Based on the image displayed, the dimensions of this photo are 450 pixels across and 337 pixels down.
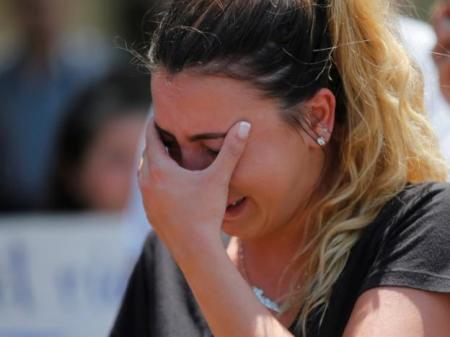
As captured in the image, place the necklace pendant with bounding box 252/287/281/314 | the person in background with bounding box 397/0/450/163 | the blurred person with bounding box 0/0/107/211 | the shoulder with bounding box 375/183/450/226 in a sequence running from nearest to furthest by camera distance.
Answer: the shoulder with bounding box 375/183/450/226 → the necklace pendant with bounding box 252/287/281/314 → the person in background with bounding box 397/0/450/163 → the blurred person with bounding box 0/0/107/211

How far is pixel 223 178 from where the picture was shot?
7.32 feet

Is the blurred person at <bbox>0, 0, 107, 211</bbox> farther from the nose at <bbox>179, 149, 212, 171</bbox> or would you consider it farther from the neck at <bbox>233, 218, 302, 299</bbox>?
the nose at <bbox>179, 149, 212, 171</bbox>

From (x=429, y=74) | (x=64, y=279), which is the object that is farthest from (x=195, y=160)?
(x=64, y=279)

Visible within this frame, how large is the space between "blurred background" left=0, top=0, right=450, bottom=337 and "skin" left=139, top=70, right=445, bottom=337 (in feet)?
7.22

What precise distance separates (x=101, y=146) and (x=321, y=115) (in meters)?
3.33

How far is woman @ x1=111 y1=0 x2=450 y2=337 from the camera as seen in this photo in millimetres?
2166

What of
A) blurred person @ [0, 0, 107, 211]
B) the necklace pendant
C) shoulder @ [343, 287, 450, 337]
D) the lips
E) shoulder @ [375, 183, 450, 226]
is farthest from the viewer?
blurred person @ [0, 0, 107, 211]

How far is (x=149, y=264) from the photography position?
2678mm

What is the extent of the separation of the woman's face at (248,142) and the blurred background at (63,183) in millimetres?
2198

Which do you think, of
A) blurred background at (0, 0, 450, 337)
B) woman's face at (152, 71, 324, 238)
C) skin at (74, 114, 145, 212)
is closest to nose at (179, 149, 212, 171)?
woman's face at (152, 71, 324, 238)

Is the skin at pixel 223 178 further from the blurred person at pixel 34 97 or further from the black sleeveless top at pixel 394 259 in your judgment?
the blurred person at pixel 34 97

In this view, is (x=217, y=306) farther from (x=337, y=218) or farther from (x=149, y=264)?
(x=149, y=264)

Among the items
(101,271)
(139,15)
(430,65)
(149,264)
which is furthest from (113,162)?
(139,15)

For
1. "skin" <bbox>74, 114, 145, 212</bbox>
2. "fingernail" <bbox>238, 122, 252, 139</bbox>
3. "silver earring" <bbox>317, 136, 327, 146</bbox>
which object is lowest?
"skin" <bbox>74, 114, 145, 212</bbox>
